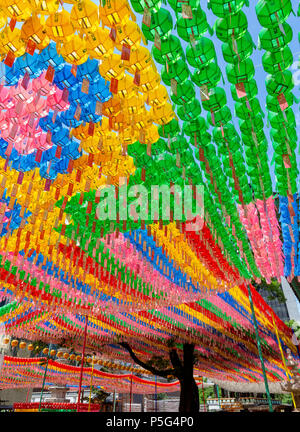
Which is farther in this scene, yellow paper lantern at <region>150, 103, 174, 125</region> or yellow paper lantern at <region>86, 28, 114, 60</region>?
yellow paper lantern at <region>150, 103, 174, 125</region>

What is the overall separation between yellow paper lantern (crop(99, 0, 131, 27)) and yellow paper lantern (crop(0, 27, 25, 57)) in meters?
0.66

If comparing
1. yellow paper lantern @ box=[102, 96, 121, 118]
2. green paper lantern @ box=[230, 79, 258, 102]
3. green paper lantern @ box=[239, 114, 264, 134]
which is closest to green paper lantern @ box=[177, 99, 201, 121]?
green paper lantern @ box=[230, 79, 258, 102]

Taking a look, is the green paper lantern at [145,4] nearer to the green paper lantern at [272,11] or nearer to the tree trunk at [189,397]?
the green paper lantern at [272,11]

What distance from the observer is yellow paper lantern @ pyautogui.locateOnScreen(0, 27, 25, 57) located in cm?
210

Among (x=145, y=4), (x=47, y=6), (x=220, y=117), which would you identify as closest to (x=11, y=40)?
(x=47, y=6)

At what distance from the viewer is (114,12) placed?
1.94 m

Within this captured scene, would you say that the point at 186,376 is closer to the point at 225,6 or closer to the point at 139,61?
the point at 139,61

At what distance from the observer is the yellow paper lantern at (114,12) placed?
1.92 metres

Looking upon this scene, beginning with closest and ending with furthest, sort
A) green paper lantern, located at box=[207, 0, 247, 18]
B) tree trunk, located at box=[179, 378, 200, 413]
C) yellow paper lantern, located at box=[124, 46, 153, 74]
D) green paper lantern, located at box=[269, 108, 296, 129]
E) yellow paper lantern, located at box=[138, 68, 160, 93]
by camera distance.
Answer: green paper lantern, located at box=[207, 0, 247, 18] < yellow paper lantern, located at box=[124, 46, 153, 74] < yellow paper lantern, located at box=[138, 68, 160, 93] < green paper lantern, located at box=[269, 108, 296, 129] < tree trunk, located at box=[179, 378, 200, 413]

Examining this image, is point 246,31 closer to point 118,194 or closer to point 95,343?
point 118,194

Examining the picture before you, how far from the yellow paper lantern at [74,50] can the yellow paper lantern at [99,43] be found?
0.16ft

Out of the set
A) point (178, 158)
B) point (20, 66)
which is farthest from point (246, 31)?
point (20, 66)

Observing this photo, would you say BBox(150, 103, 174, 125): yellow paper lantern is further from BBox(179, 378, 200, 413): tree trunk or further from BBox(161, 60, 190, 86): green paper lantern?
BBox(179, 378, 200, 413): tree trunk

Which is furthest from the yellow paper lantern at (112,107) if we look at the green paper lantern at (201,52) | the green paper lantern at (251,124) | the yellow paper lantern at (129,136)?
the green paper lantern at (251,124)
